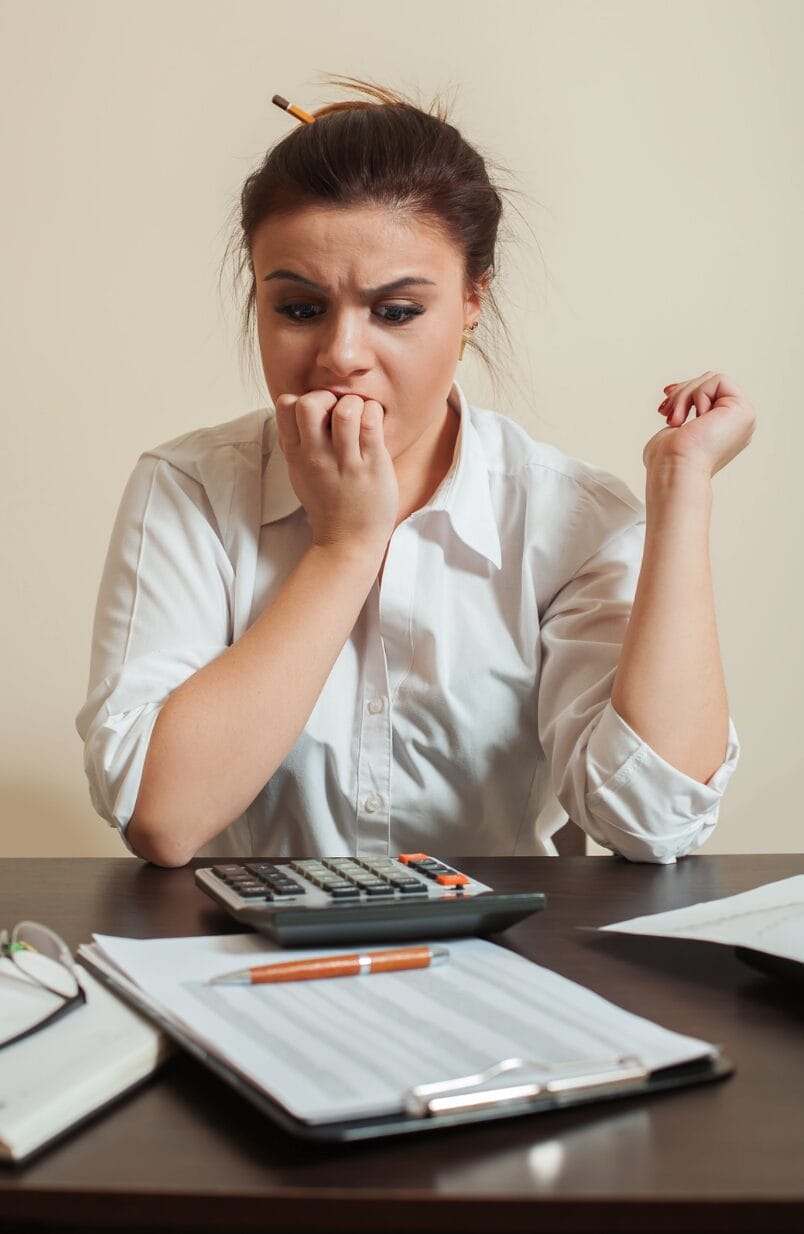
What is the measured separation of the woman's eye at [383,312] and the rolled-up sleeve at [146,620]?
0.20 meters

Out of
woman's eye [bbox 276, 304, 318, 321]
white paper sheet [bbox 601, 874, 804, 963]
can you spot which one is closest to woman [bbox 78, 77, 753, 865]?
woman's eye [bbox 276, 304, 318, 321]

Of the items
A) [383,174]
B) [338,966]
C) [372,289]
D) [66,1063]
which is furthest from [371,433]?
[66,1063]

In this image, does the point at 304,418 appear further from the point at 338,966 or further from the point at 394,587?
the point at 338,966

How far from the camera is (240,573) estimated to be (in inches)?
45.3

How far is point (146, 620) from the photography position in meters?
1.08

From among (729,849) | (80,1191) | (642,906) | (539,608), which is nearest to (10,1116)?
(80,1191)

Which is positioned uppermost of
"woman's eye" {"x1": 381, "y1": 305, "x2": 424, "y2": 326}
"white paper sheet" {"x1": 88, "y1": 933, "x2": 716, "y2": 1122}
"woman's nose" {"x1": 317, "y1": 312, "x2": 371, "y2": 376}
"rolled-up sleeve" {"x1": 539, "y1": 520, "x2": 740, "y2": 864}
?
"woman's eye" {"x1": 381, "y1": 305, "x2": 424, "y2": 326}

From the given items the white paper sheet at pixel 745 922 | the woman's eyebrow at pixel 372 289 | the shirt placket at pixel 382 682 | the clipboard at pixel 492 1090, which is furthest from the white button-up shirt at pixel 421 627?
the clipboard at pixel 492 1090

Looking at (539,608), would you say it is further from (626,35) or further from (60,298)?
(626,35)

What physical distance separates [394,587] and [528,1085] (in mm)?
763

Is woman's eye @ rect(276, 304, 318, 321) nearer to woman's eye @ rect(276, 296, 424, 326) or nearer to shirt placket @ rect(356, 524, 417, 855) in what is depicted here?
woman's eye @ rect(276, 296, 424, 326)

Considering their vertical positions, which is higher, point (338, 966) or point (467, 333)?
point (467, 333)

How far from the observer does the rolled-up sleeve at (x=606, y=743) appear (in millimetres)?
948

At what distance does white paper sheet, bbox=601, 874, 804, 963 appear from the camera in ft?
1.97
